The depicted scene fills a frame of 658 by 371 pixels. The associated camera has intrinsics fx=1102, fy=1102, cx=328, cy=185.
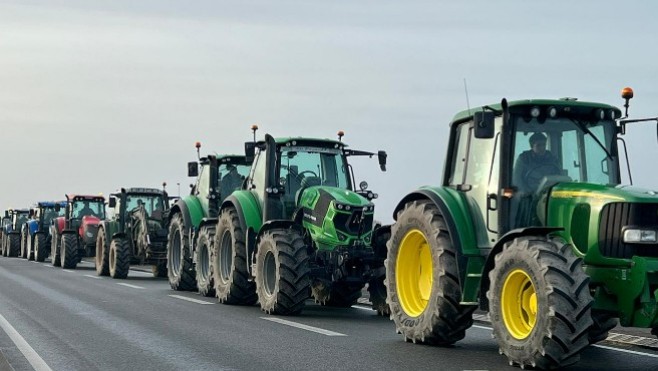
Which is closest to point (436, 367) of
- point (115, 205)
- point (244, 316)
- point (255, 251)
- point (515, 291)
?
point (515, 291)

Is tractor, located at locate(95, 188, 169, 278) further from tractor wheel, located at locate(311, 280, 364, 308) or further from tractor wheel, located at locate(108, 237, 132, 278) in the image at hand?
tractor wheel, located at locate(311, 280, 364, 308)

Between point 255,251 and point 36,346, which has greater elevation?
point 255,251

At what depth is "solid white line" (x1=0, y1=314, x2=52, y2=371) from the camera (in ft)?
33.3

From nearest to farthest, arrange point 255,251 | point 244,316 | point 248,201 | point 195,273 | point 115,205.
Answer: point 244,316, point 255,251, point 248,201, point 195,273, point 115,205

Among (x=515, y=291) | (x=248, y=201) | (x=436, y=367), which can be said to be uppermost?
(x=248, y=201)

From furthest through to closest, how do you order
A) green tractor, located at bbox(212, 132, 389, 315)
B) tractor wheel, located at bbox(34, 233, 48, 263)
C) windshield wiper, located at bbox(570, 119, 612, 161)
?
tractor wheel, located at bbox(34, 233, 48, 263)
green tractor, located at bbox(212, 132, 389, 315)
windshield wiper, located at bbox(570, 119, 612, 161)

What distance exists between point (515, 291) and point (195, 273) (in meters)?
12.9

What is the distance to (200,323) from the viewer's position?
48.0 feet

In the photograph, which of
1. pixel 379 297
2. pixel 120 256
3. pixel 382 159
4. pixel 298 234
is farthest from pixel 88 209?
pixel 379 297

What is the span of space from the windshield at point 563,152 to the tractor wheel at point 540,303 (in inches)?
38.7

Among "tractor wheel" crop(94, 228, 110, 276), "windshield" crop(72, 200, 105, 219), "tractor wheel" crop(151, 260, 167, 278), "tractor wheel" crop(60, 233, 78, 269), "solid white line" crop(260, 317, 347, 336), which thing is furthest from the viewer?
"windshield" crop(72, 200, 105, 219)

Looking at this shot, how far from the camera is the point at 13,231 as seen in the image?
50969 mm

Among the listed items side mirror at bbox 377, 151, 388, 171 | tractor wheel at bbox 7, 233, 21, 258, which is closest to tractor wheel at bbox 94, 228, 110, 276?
side mirror at bbox 377, 151, 388, 171

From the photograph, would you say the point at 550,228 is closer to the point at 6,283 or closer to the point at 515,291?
the point at 515,291
